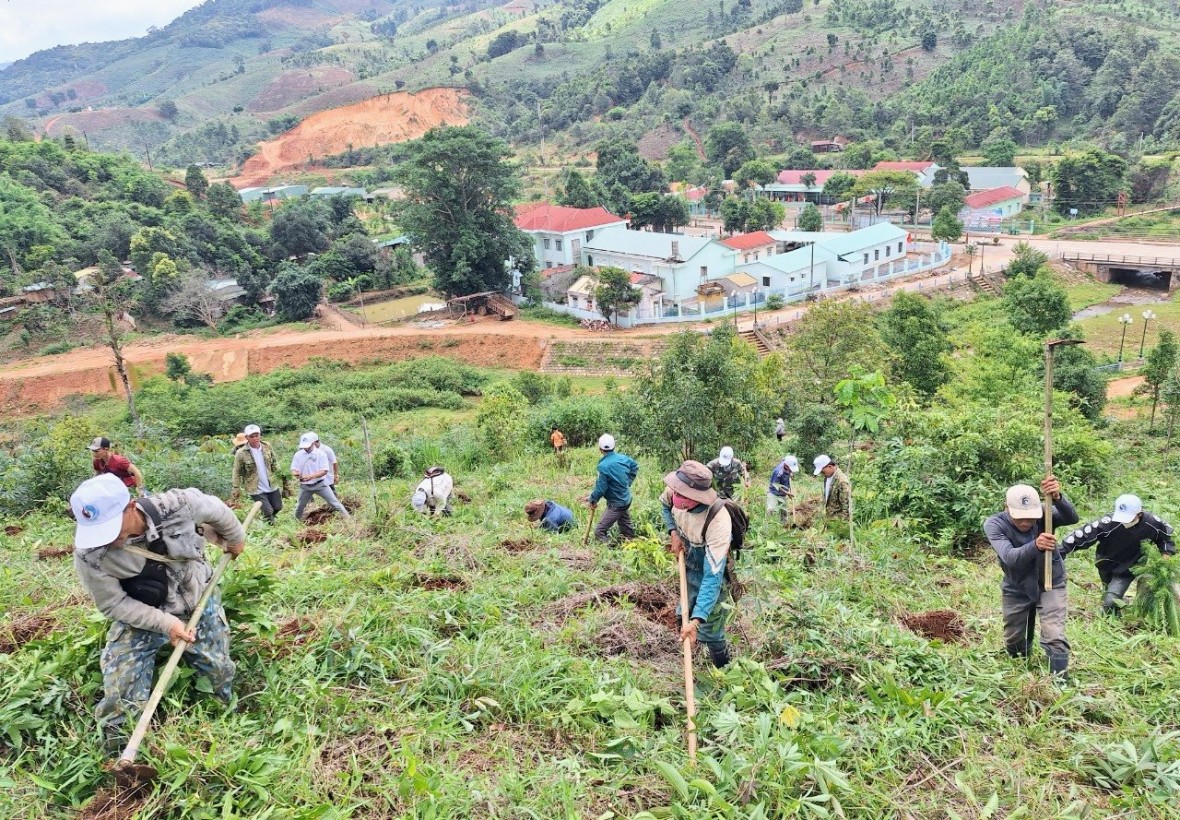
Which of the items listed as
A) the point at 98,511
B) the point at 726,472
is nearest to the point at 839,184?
the point at 726,472

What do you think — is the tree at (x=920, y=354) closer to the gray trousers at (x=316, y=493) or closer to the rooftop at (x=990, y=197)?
the gray trousers at (x=316, y=493)

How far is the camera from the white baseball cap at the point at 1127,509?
5.75m

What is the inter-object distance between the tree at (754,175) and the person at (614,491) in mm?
53311

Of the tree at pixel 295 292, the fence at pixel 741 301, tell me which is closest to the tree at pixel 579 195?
the fence at pixel 741 301

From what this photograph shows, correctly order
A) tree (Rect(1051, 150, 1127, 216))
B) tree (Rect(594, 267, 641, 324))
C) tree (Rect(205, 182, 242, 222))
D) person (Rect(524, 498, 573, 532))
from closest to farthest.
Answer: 1. person (Rect(524, 498, 573, 532))
2. tree (Rect(594, 267, 641, 324))
3. tree (Rect(205, 182, 242, 222))
4. tree (Rect(1051, 150, 1127, 216))

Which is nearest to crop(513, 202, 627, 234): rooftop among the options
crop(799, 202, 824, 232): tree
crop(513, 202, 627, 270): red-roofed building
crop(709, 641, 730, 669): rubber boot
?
crop(513, 202, 627, 270): red-roofed building

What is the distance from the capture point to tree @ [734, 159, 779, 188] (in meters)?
56.7

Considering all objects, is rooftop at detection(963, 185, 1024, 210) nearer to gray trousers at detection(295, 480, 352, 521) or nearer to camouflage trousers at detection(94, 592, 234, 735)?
gray trousers at detection(295, 480, 352, 521)

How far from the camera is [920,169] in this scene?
54.3 m

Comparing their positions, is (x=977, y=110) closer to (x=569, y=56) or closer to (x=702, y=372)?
(x=569, y=56)

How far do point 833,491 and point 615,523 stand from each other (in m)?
2.61

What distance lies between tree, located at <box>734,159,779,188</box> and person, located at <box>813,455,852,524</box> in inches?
2053

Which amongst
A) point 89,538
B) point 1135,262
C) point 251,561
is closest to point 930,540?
point 251,561

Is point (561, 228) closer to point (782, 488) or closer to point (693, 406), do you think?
point (693, 406)
